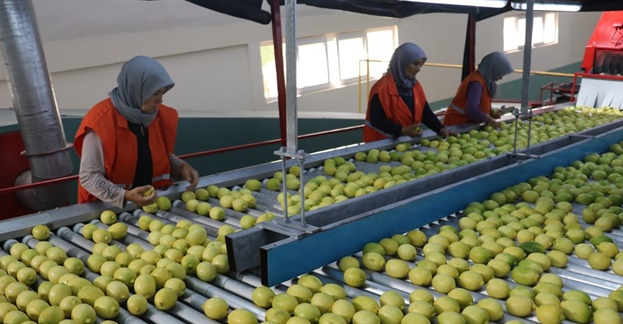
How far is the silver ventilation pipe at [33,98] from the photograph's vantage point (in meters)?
4.00

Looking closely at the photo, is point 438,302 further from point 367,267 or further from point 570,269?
point 570,269

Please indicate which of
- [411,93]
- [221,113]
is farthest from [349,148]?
[221,113]

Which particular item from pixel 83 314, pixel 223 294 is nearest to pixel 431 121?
pixel 223 294

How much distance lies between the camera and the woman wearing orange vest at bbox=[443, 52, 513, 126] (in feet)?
18.1

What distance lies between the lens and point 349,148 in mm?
4344

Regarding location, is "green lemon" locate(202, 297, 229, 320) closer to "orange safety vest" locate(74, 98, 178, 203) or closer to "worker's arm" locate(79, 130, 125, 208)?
"worker's arm" locate(79, 130, 125, 208)

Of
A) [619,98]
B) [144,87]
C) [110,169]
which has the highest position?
[144,87]

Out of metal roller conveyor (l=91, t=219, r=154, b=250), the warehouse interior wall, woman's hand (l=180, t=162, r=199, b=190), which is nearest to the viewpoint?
metal roller conveyor (l=91, t=219, r=154, b=250)

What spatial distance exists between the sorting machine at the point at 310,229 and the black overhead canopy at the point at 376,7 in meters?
1.83

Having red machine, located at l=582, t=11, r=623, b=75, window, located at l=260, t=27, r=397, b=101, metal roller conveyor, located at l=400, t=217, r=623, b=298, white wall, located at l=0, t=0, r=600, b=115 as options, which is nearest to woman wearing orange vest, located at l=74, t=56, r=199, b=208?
metal roller conveyor, located at l=400, t=217, r=623, b=298

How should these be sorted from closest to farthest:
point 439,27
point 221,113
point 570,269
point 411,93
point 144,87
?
point 570,269 → point 144,87 → point 411,93 → point 221,113 → point 439,27

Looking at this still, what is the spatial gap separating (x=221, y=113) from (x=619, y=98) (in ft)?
18.2

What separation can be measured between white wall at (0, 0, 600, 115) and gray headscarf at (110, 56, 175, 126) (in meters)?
3.76

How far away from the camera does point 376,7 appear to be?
18.8 ft
